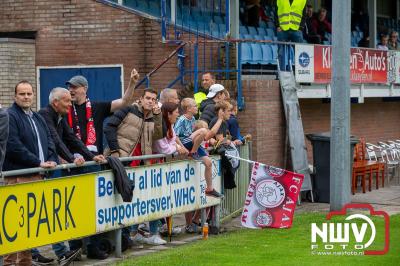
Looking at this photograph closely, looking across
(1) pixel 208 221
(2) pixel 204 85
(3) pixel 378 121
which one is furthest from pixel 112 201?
(3) pixel 378 121

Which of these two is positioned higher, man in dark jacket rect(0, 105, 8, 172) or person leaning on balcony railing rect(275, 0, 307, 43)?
person leaning on balcony railing rect(275, 0, 307, 43)

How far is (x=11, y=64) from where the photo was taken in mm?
19984

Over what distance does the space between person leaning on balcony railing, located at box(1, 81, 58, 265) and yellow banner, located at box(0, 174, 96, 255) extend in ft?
0.78

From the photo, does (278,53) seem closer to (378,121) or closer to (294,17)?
(294,17)

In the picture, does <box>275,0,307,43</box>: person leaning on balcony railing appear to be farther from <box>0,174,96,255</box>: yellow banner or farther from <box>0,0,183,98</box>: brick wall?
<box>0,174,96,255</box>: yellow banner

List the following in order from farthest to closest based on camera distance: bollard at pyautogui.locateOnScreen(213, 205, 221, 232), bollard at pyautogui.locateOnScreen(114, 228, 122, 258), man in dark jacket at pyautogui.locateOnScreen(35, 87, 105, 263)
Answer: bollard at pyautogui.locateOnScreen(213, 205, 221, 232), bollard at pyautogui.locateOnScreen(114, 228, 122, 258), man in dark jacket at pyautogui.locateOnScreen(35, 87, 105, 263)

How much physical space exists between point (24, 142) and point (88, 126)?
1488 millimetres

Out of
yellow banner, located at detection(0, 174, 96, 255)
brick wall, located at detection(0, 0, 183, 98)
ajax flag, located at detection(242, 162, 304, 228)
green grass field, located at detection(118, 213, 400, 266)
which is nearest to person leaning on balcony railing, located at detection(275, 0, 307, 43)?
brick wall, located at detection(0, 0, 183, 98)

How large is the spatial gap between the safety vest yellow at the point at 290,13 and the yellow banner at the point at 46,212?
999cm

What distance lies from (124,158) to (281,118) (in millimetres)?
7105

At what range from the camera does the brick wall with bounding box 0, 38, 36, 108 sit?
19938mm

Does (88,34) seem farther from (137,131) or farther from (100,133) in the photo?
(100,133)

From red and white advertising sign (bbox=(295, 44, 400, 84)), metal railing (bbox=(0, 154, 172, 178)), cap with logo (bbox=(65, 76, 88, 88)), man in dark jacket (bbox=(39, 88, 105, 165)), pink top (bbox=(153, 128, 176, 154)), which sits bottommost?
metal railing (bbox=(0, 154, 172, 178))

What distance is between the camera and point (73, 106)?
38.2ft
